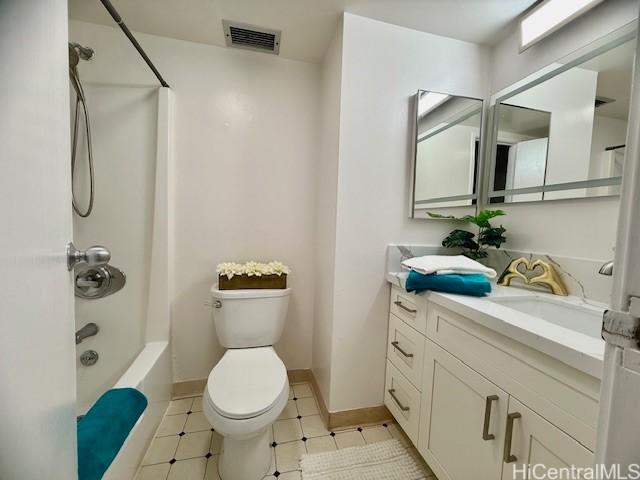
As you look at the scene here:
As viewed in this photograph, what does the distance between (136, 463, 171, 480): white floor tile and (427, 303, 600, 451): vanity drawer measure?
131cm

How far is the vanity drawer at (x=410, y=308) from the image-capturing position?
1126mm

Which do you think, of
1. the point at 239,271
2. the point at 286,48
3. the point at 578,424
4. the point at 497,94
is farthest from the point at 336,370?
the point at 286,48

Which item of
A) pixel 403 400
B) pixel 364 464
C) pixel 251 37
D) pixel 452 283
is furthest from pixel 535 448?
pixel 251 37

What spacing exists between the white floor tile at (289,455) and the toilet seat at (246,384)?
0.39 m

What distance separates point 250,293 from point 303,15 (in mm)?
1437

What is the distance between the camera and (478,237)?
1.40m

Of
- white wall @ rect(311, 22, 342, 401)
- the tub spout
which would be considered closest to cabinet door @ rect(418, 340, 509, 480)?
white wall @ rect(311, 22, 342, 401)

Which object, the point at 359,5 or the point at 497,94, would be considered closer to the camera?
the point at 359,5

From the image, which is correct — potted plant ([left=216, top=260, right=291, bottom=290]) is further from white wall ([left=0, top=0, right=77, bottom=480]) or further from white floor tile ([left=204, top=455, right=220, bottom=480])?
white wall ([left=0, top=0, right=77, bottom=480])

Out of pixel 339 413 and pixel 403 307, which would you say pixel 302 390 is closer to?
pixel 339 413

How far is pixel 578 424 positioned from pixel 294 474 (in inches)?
42.5

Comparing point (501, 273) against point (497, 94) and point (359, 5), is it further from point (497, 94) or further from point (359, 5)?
point (359, 5)

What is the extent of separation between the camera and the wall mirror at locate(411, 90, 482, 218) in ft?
4.52

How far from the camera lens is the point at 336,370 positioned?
1.37m
